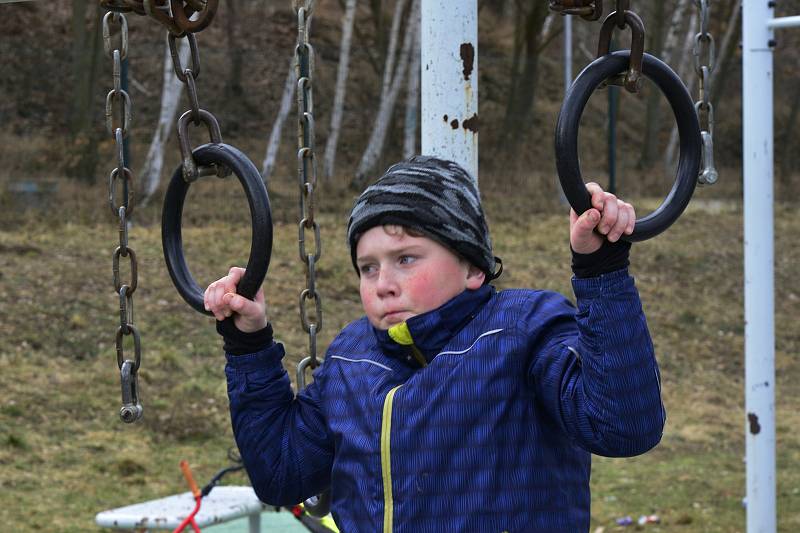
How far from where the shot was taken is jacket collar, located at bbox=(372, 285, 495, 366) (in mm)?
2059

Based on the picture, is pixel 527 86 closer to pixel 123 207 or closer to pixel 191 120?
pixel 123 207

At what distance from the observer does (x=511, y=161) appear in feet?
68.0

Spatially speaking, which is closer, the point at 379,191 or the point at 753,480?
the point at 379,191

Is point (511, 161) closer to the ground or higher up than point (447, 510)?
higher up

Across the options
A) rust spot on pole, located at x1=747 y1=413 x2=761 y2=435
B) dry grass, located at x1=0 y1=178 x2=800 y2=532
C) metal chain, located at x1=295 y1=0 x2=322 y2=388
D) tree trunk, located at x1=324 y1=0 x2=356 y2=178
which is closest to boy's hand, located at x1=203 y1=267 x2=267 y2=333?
metal chain, located at x1=295 y1=0 x2=322 y2=388

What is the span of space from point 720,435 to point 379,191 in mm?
6864

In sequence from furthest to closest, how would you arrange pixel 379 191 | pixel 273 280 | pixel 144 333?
1. pixel 273 280
2. pixel 144 333
3. pixel 379 191

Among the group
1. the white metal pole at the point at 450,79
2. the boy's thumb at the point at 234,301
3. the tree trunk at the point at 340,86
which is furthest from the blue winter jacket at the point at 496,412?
the tree trunk at the point at 340,86

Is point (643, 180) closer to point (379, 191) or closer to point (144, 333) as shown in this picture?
point (144, 333)

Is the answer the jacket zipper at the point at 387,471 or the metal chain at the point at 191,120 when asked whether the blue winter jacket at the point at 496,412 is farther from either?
the metal chain at the point at 191,120

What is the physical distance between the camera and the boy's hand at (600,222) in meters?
1.81

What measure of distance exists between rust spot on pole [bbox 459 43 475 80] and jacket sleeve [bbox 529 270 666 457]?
3.81 feet

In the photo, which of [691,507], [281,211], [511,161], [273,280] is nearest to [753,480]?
[691,507]

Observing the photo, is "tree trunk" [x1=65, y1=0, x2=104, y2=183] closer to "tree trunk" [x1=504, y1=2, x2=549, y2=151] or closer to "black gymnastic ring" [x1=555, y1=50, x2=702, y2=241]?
"tree trunk" [x1=504, y1=2, x2=549, y2=151]
